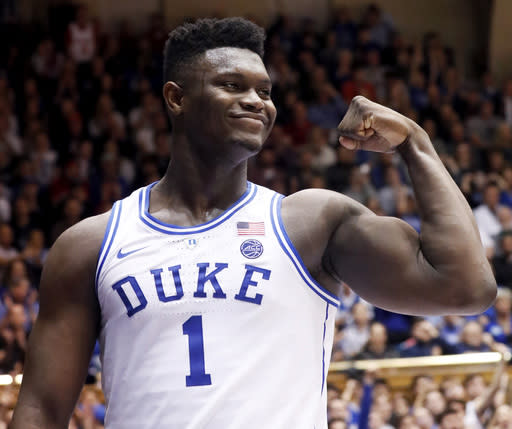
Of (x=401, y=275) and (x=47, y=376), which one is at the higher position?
(x=401, y=275)

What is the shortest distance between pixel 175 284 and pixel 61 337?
1.25 feet

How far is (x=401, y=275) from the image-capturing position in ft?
7.61

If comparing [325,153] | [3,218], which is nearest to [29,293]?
[3,218]

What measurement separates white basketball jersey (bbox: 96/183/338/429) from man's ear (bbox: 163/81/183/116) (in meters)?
0.38

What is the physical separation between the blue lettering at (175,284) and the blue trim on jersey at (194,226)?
0.14 meters

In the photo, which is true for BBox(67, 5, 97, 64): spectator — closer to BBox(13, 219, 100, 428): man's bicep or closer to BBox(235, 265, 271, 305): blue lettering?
BBox(13, 219, 100, 428): man's bicep

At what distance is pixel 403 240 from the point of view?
2352mm

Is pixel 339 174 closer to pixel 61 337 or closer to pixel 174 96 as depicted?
pixel 174 96

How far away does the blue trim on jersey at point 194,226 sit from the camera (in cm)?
247

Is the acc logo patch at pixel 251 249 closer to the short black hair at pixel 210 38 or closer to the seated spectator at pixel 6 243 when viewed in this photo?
the short black hair at pixel 210 38

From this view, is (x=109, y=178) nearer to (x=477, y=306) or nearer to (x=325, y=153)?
(x=325, y=153)

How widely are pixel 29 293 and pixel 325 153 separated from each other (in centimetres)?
426

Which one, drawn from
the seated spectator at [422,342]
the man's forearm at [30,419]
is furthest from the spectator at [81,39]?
the man's forearm at [30,419]

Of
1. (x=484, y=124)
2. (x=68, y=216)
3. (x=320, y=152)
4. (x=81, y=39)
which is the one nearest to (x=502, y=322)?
(x=320, y=152)
